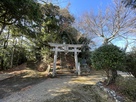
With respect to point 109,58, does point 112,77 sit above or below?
below

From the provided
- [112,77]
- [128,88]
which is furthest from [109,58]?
[128,88]

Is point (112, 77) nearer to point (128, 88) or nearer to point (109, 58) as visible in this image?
point (109, 58)

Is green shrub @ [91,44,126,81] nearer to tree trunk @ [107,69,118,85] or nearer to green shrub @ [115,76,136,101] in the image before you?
tree trunk @ [107,69,118,85]

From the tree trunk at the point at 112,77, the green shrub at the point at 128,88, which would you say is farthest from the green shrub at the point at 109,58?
the green shrub at the point at 128,88

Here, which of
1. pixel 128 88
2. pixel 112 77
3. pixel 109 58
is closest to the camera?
pixel 128 88

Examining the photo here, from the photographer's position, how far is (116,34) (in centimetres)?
926

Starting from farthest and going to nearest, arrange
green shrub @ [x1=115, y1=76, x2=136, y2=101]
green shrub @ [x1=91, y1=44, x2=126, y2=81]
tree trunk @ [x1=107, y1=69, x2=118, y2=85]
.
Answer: tree trunk @ [x1=107, y1=69, x2=118, y2=85] → green shrub @ [x1=91, y1=44, x2=126, y2=81] → green shrub @ [x1=115, y1=76, x2=136, y2=101]

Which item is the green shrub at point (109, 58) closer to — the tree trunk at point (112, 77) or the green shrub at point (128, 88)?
the tree trunk at point (112, 77)

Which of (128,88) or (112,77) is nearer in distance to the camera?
(128,88)

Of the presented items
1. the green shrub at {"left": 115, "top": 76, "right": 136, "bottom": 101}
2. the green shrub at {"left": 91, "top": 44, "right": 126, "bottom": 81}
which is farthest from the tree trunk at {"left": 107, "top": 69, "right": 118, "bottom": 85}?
the green shrub at {"left": 115, "top": 76, "right": 136, "bottom": 101}

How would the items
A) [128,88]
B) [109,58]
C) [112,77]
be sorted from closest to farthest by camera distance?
[128,88]
[109,58]
[112,77]

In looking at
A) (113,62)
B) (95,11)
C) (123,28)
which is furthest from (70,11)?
(113,62)

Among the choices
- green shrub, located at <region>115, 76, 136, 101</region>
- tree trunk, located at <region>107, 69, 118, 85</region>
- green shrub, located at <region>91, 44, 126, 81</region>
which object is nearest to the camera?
green shrub, located at <region>115, 76, 136, 101</region>

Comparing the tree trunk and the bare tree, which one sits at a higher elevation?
the bare tree
